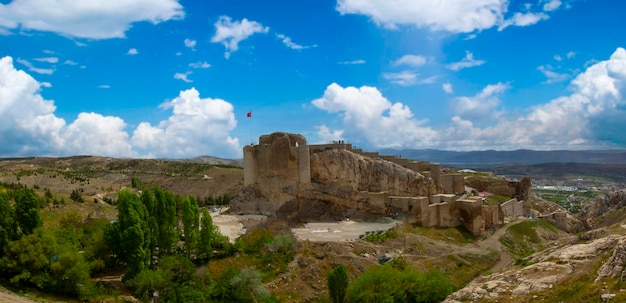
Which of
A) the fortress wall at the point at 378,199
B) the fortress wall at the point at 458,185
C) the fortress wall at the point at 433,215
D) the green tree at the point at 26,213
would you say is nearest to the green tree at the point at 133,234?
the green tree at the point at 26,213

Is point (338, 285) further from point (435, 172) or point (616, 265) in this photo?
point (435, 172)

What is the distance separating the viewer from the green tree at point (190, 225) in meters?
46.5

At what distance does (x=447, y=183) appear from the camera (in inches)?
2724

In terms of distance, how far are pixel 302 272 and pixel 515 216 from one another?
119ft

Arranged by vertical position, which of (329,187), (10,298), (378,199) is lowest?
(10,298)

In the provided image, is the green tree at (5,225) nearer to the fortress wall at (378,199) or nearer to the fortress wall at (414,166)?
the fortress wall at (378,199)

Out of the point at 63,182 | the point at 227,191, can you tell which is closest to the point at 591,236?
the point at 227,191

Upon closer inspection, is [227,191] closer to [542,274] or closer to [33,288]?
[33,288]

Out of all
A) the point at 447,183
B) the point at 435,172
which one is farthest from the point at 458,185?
the point at 435,172

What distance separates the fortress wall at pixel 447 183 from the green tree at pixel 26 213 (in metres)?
48.2

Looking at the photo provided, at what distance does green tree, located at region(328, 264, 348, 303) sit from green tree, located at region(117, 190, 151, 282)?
14606 millimetres

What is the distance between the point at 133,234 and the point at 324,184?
1107 inches

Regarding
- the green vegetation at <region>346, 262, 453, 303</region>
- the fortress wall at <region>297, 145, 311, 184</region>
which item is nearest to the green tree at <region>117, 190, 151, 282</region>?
the green vegetation at <region>346, 262, 453, 303</region>

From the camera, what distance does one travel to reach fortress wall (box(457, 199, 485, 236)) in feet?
187
